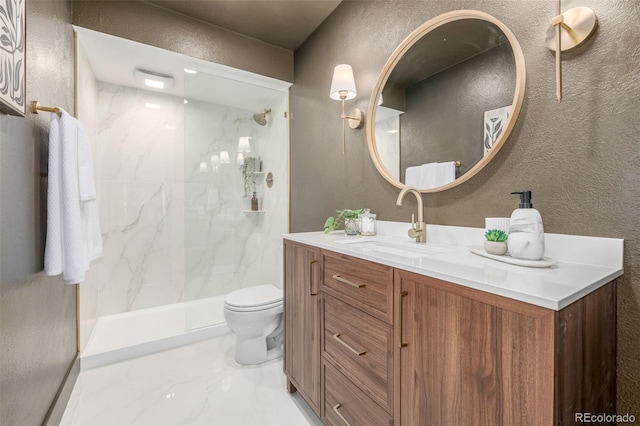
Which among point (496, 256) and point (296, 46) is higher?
point (296, 46)

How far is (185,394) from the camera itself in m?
1.65

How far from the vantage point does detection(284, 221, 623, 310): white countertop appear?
2.02 feet

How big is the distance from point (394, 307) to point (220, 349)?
178cm

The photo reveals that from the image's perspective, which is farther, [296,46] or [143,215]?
[143,215]

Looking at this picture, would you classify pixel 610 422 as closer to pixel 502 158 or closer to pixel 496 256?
pixel 496 256

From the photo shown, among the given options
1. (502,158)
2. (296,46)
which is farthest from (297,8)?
(502,158)

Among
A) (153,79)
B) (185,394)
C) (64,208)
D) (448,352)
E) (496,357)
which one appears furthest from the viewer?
(153,79)

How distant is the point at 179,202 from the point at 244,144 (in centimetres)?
94

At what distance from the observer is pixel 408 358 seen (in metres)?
0.87

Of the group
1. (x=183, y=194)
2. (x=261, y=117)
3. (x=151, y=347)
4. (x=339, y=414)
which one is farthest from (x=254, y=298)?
(x=261, y=117)

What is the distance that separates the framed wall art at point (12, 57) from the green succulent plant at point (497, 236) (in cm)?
161

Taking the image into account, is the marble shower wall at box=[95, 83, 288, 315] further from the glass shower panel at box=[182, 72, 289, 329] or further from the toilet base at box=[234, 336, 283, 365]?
the toilet base at box=[234, 336, 283, 365]

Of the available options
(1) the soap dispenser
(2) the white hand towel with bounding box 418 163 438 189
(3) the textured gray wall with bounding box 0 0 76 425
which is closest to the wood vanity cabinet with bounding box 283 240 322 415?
(2) the white hand towel with bounding box 418 163 438 189

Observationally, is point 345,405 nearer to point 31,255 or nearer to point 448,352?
point 448,352
